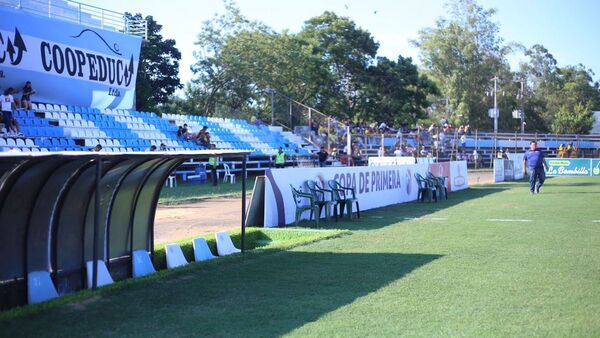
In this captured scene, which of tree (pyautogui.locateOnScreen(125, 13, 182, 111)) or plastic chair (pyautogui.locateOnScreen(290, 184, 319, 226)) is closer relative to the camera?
plastic chair (pyautogui.locateOnScreen(290, 184, 319, 226))

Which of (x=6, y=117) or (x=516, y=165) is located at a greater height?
(x=6, y=117)

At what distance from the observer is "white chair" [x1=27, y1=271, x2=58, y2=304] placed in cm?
740

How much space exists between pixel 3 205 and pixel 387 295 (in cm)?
412

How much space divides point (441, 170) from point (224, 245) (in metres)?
17.6

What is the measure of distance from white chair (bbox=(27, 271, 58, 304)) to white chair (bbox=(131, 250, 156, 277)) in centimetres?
164

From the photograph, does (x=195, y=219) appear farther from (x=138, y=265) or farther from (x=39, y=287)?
(x=39, y=287)

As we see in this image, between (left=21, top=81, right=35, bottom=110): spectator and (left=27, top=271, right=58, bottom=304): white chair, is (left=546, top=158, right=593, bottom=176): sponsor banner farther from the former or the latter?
(left=27, top=271, right=58, bottom=304): white chair

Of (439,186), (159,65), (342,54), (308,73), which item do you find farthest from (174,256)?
(342,54)

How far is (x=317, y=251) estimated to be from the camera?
10812 millimetres

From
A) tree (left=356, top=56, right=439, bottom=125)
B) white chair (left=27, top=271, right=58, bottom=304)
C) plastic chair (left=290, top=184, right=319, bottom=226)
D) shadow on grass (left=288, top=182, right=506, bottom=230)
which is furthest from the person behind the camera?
tree (left=356, top=56, right=439, bottom=125)

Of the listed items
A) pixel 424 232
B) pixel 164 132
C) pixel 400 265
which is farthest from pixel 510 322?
pixel 164 132

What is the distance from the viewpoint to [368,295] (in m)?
7.47

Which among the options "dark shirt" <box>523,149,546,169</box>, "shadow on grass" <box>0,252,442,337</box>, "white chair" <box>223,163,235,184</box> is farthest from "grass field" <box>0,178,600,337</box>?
"white chair" <box>223,163,235,184</box>

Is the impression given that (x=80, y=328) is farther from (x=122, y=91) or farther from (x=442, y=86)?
(x=442, y=86)
